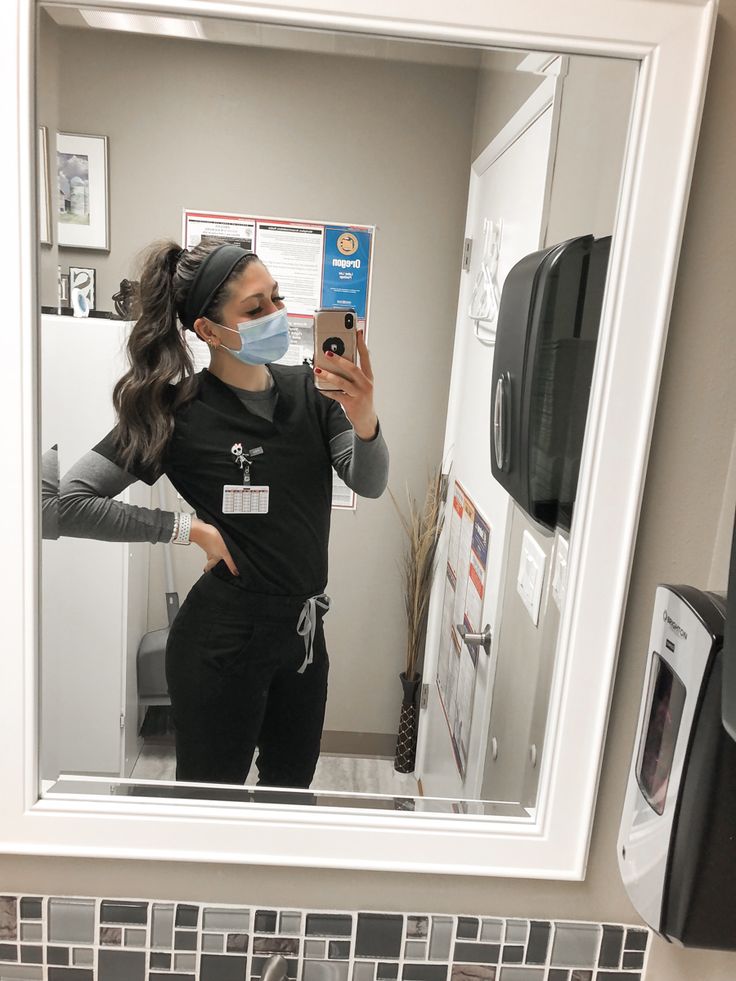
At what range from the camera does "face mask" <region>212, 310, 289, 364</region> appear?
0.83m

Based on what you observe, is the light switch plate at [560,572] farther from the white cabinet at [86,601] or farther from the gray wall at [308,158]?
the white cabinet at [86,601]

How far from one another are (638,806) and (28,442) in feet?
2.57

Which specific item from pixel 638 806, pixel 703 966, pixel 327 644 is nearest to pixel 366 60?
pixel 327 644

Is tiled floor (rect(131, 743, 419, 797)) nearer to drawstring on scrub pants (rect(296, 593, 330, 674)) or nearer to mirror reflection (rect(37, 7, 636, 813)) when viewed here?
mirror reflection (rect(37, 7, 636, 813))

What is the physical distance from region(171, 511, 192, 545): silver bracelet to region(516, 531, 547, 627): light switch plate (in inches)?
15.5

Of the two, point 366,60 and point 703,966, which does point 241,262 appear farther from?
point 703,966

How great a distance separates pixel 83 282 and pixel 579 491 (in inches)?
23.3

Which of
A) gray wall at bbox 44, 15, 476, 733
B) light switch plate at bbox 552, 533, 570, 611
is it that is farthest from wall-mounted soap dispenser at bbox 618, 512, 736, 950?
gray wall at bbox 44, 15, 476, 733

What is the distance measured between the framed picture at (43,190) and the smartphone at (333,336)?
295mm

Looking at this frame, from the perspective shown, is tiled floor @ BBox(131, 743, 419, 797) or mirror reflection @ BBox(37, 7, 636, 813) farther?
tiled floor @ BBox(131, 743, 419, 797)

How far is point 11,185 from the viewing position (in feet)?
2.55

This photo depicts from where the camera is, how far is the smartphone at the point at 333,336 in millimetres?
844

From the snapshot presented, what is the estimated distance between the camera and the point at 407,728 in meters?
0.95

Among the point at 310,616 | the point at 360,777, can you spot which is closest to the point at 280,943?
the point at 360,777
